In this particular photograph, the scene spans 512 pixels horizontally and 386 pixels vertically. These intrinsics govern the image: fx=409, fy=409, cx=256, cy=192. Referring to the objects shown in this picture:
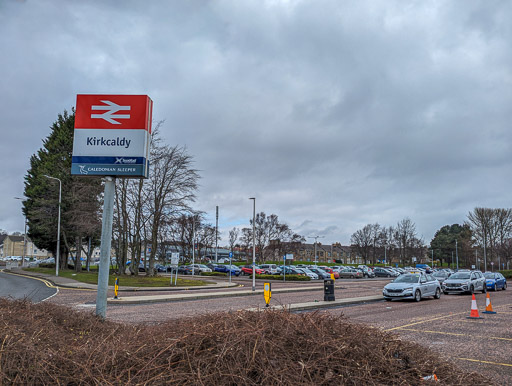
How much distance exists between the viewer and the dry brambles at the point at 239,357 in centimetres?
348

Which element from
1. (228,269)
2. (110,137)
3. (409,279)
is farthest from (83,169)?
(228,269)

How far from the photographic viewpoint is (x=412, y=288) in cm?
2088

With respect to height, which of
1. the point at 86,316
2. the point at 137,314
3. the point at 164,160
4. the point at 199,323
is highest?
the point at 164,160

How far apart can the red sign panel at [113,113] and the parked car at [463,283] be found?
23537 mm

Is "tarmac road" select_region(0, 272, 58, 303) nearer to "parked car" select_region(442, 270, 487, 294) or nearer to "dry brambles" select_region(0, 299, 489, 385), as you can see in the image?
"dry brambles" select_region(0, 299, 489, 385)

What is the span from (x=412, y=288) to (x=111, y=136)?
17.2 meters

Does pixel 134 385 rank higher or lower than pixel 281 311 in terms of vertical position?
lower

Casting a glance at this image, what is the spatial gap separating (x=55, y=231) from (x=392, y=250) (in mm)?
87443

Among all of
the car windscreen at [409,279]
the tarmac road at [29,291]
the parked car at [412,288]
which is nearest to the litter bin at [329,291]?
the parked car at [412,288]

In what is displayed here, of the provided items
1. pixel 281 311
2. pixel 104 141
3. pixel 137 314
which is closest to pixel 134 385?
pixel 281 311

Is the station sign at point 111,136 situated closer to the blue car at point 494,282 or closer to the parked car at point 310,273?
the blue car at point 494,282

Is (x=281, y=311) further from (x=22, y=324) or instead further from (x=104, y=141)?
(x=104, y=141)

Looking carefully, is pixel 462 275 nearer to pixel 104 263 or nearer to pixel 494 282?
pixel 494 282

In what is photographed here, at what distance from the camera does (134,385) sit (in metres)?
3.47
